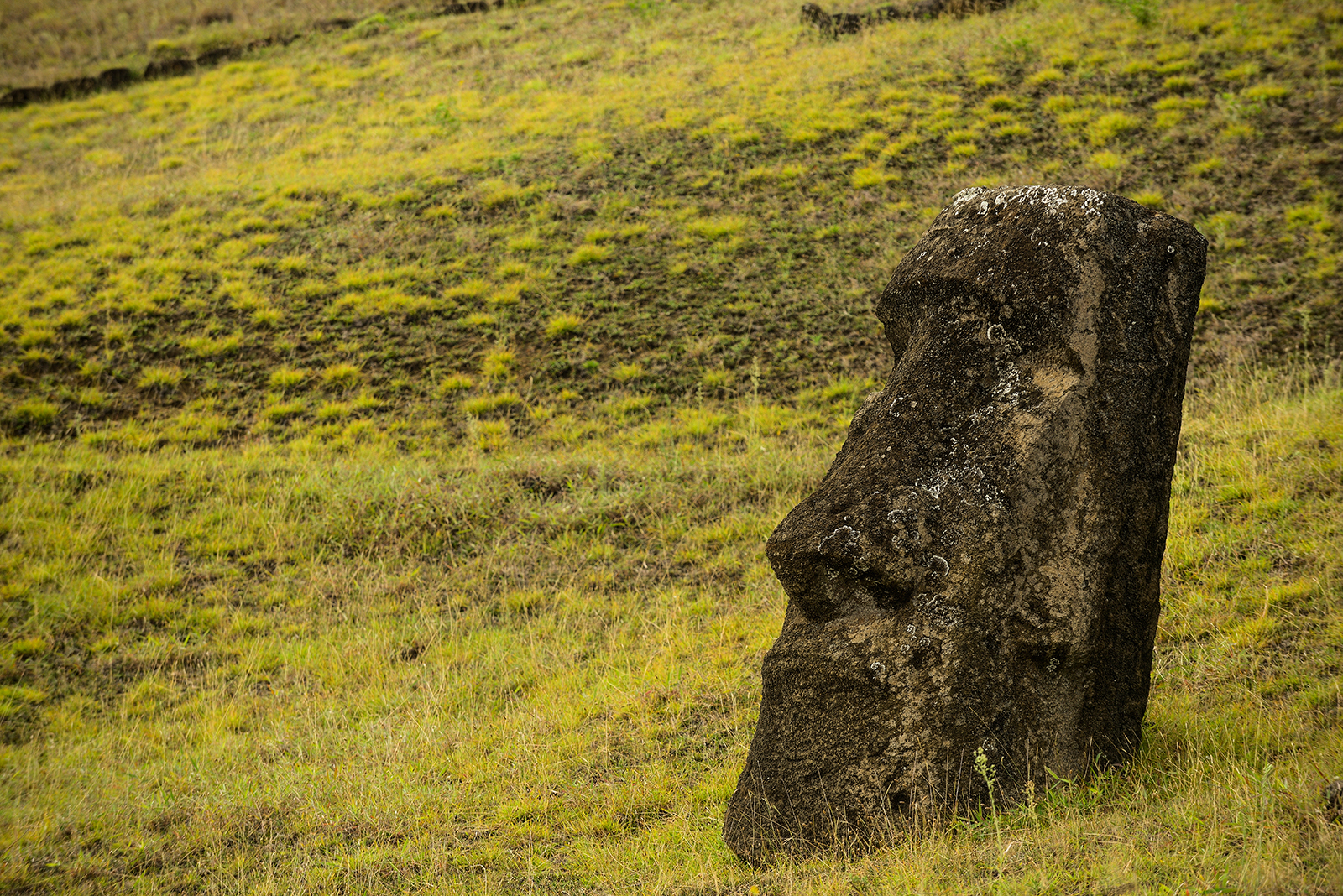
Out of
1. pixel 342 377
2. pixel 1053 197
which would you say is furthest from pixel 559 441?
pixel 1053 197

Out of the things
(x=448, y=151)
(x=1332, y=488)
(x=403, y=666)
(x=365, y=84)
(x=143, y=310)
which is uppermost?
(x=365, y=84)

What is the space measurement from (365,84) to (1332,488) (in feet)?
85.6

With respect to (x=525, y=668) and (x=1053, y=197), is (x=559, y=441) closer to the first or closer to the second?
(x=525, y=668)

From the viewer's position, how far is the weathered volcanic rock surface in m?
4.50

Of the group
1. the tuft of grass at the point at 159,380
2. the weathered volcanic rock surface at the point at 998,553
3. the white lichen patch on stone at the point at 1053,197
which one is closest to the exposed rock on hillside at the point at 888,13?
the tuft of grass at the point at 159,380

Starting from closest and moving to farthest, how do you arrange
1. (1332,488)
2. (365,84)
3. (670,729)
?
(670,729) < (1332,488) < (365,84)

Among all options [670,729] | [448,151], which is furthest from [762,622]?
[448,151]

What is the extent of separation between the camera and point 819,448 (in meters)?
11.8

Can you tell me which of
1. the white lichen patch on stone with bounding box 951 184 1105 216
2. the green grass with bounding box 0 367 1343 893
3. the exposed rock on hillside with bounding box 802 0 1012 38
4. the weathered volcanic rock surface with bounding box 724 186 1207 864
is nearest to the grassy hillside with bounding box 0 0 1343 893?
the green grass with bounding box 0 367 1343 893

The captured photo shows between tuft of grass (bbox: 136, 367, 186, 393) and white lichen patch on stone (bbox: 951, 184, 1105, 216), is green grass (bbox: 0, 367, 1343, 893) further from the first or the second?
white lichen patch on stone (bbox: 951, 184, 1105, 216)

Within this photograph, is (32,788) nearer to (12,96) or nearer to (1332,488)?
(1332,488)

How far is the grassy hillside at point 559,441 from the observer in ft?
18.3

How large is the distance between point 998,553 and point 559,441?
8983 millimetres

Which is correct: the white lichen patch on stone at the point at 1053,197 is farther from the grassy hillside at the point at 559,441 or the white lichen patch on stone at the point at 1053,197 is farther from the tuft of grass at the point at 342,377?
the tuft of grass at the point at 342,377
